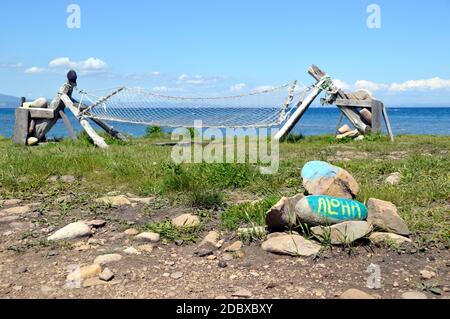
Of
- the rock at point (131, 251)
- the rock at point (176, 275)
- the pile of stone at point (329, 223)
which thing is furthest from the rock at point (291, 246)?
the rock at point (131, 251)

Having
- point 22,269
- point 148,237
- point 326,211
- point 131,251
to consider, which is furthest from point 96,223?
point 326,211

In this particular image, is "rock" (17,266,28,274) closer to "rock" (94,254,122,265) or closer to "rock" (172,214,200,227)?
"rock" (94,254,122,265)

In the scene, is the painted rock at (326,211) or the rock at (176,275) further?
the painted rock at (326,211)

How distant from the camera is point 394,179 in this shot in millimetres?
5492

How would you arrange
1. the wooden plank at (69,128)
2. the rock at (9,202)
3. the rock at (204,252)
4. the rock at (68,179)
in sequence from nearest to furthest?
the rock at (204,252) < the rock at (9,202) < the rock at (68,179) < the wooden plank at (69,128)

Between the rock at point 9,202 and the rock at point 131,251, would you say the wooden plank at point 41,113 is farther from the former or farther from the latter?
the rock at point 131,251

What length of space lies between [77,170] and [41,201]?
1121mm

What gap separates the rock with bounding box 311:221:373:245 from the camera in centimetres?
352

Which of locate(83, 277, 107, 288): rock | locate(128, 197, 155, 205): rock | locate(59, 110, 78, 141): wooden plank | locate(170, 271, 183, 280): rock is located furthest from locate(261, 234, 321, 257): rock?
locate(59, 110, 78, 141): wooden plank

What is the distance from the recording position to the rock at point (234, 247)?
3.62m

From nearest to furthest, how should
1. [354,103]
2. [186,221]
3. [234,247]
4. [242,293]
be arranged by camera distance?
[242,293]
[234,247]
[186,221]
[354,103]

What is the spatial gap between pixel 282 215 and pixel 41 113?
926cm

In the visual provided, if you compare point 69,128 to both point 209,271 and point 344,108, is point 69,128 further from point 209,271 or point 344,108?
point 209,271

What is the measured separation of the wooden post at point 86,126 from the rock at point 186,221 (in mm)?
6499
